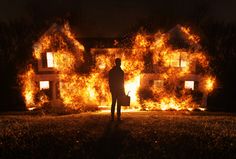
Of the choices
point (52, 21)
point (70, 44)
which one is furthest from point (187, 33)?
point (52, 21)

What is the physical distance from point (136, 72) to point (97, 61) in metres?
3.93

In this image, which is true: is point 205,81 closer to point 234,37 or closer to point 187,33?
point 187,33

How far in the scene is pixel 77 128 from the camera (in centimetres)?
792

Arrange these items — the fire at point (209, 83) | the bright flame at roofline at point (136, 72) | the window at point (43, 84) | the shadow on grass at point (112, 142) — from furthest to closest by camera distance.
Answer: the window at point (43, 84) < the fire at point (209, 83) < the bright flame at roofline at point (136, 72) < the shadow on grass at point (112, 142)

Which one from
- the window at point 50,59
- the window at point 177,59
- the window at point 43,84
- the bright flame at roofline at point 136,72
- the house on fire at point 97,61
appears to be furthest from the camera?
the window at point 43,84

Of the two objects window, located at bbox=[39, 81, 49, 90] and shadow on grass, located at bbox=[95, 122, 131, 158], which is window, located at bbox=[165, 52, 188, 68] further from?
shadow on grass, located at bbox=[95, 122, 131, 158]

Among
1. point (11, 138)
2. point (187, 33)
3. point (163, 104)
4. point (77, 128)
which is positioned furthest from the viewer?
point (187, 33)

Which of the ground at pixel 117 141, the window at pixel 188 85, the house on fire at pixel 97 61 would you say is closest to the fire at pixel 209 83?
the house on fire at pixel 97 61

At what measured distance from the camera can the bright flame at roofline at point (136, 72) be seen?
1903cm

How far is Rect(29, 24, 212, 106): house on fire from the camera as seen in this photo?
19.9 metres

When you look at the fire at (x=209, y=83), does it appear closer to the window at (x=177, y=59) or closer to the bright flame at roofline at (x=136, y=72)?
the bright flame at roofline at (x=136, y=72)

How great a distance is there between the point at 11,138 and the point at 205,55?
1844 centimetres

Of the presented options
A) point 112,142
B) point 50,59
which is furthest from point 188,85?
point 112,142

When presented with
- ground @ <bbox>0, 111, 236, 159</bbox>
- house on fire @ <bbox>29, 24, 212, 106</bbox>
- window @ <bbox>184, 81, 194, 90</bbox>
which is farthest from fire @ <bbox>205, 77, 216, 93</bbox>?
ground @ <bbox>0, 111, 236, 159</bbox>
